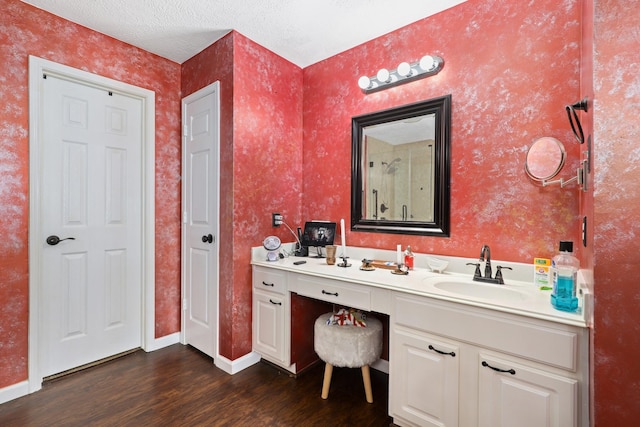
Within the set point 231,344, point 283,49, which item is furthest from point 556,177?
point 231,344

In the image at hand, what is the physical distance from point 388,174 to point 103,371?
8.40 feet

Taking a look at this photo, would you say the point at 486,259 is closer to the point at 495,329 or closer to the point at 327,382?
the point at 495,329

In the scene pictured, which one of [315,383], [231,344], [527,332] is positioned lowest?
[315,383]

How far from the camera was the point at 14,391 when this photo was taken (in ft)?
6.10

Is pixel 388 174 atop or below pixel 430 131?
below

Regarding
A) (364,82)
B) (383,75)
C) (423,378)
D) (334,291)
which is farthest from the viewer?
(364,82)

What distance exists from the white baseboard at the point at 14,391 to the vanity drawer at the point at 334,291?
6.00ft

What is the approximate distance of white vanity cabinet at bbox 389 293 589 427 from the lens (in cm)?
113

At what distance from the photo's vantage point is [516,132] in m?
1.68

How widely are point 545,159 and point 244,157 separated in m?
1.90

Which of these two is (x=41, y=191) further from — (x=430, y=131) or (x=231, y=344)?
(x=430, y=131)

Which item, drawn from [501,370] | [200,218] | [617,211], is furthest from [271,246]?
[617,211]

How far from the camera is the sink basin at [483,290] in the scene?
5.05 ft

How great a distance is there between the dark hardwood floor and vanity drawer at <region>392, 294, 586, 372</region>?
0.72 metres
